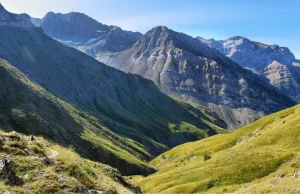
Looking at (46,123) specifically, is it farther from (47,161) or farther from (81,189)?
(81,189)

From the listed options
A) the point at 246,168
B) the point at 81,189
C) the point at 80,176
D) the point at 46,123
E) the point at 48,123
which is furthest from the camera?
the point at 48,123

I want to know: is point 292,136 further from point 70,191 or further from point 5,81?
point 5,81

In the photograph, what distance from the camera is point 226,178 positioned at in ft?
175

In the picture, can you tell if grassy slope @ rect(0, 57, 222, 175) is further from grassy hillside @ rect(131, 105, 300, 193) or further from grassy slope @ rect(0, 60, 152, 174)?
grassy hillside @ rect(131, 105, 300, 193)

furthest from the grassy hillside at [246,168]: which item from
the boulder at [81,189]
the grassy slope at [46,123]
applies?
the grassy slope at [46,123]

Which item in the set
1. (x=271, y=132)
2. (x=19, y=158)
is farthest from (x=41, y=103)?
(x=19, y=158)

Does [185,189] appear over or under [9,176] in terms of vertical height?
under

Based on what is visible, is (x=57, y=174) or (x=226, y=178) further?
(x=226, y=178)

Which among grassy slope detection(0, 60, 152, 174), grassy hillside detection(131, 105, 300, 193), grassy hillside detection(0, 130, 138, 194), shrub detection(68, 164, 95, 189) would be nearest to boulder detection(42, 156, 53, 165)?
grassy hillside detection(0, 130, 138, 194)

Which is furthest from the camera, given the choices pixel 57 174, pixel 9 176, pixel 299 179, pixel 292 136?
pixel 292 136

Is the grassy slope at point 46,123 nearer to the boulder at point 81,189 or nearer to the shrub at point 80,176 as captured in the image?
the shrub at point 80,176

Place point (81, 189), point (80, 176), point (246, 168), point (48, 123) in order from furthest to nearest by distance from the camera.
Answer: point (48, 123)
point (246, 168)
point (80, 176)
point (81, 189)

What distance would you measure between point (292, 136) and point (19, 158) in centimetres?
4989

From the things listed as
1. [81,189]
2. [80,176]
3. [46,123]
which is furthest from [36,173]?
[46,123]
